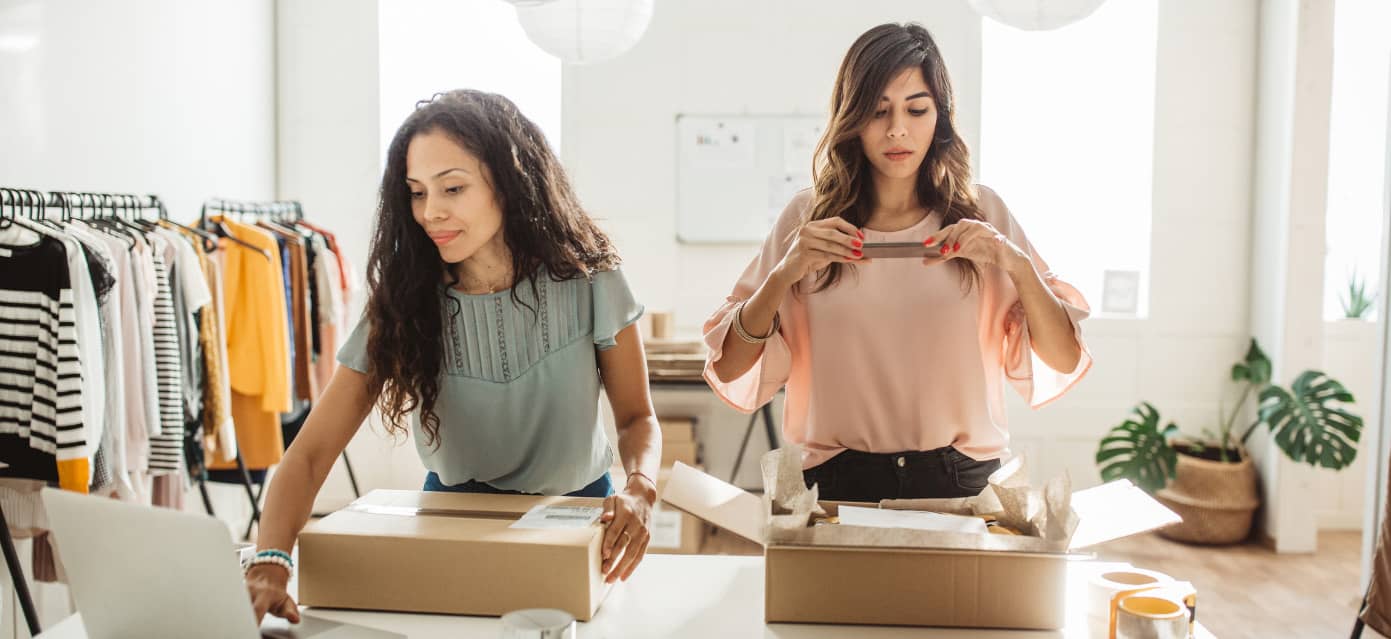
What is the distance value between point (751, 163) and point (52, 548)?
308 cm

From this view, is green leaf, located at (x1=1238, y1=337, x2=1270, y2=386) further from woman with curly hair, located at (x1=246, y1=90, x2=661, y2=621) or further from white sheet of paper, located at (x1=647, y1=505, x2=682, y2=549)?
woman with curly hair, located at (x1=246, y1=90, x2=661, y2=621)

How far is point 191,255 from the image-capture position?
3.02m

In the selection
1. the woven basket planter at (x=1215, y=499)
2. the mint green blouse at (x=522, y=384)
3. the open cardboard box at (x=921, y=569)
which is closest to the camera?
the open cardboard box at (x=921, y=569)

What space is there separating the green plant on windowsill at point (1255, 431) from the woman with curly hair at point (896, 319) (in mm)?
2760

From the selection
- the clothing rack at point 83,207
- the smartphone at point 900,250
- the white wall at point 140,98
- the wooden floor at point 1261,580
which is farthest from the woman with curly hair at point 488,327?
the wooden floor at point 1261,580

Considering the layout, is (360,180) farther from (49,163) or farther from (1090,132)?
(1090,132)

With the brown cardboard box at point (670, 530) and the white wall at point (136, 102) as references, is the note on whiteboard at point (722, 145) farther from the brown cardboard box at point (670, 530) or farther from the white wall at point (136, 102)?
the white wall at point (136, 102)

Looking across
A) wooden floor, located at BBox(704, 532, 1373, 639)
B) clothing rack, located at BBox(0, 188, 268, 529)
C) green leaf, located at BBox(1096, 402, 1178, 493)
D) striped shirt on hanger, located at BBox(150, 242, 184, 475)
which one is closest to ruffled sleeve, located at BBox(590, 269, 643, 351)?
clothing rack, located at BBox(0, 188, 268, 529)

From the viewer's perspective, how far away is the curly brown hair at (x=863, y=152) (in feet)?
5.20

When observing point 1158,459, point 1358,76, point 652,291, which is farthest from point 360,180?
point 1358,76

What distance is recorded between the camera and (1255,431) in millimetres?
4391

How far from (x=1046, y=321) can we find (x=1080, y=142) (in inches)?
138

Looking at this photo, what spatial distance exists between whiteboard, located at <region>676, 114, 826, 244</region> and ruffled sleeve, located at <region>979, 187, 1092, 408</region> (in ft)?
9.45

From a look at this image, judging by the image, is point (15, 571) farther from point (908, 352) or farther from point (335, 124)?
point (335, 124)
